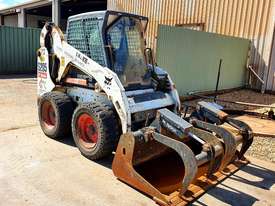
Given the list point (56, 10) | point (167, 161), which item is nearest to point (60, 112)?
point (167, 161)

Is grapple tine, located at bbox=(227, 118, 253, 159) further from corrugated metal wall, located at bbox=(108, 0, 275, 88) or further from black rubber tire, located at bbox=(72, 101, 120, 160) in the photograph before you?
corrugated metal wall, located at bbox=(108, 0, 275, 88)

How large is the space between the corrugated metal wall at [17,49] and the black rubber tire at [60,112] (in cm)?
1037

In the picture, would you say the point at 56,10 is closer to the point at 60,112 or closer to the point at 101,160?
the point at 60,112

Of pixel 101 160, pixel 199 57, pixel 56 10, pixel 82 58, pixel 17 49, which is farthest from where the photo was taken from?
pixel 56 10

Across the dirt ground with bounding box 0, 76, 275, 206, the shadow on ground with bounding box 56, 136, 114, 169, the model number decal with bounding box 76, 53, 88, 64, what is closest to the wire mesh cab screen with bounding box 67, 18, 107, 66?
the model number decal with bounding box 76, 53, 88, 64

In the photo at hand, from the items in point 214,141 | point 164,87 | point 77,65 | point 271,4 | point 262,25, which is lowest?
point 214,141

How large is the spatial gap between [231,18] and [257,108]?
4.91 metres

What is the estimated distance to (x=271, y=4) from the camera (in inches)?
433

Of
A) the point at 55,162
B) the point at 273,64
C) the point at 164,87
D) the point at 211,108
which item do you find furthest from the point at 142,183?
the point at 273,64

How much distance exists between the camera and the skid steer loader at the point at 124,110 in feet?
11.3

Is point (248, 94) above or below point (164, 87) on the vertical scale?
below

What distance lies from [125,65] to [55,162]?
1763 mm

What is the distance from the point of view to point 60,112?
15.8 ft

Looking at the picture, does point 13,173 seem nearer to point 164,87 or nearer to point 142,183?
point 142,183
